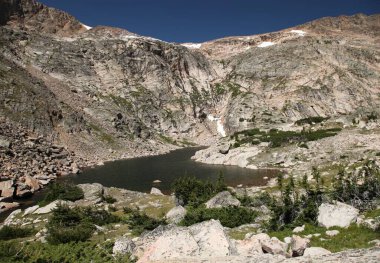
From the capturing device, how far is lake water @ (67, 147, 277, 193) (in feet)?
210

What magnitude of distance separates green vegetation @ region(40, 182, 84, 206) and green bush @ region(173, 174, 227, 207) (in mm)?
12238

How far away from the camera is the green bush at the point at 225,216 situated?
26.6 m

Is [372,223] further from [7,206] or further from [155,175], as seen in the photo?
[155,175]

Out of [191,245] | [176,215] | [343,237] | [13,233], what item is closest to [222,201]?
[176,215]

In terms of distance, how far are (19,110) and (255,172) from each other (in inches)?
2757

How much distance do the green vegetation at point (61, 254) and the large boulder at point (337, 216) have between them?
12.2 meters

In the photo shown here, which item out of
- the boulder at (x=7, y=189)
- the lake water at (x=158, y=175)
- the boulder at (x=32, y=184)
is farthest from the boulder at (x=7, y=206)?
the lake water at (x=158, y=175)

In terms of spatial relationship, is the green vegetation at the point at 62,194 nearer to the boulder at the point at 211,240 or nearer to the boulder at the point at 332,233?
the boulder at the point at 211,240

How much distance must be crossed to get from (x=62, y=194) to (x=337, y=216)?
32361 mm

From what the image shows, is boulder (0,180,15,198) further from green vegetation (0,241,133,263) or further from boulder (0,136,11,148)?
green vegetation (0,241,133,263)

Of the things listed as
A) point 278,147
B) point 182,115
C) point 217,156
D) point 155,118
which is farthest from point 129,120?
point 278,147

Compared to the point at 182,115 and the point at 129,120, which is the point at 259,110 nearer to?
the point at 182,115

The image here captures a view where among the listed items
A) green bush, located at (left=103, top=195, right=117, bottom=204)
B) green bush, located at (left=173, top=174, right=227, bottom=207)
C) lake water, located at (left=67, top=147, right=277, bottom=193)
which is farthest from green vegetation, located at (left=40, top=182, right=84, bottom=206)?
lake water, located at (left=67, top=147, right=277, bottom=193)

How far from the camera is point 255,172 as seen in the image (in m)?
74.7
